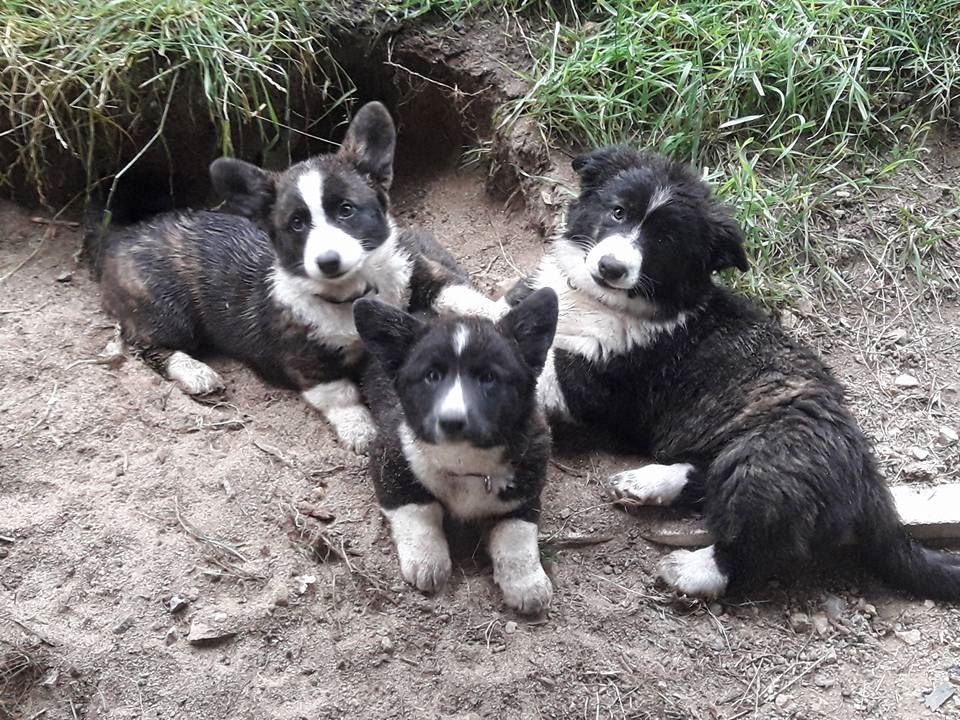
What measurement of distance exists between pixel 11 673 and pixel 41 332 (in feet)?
5.98

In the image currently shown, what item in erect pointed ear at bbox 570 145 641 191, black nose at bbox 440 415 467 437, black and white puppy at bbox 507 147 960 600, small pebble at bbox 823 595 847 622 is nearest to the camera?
black nose at bbox 440 415 467 437

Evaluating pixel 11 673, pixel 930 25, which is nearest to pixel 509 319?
pixel 11 673

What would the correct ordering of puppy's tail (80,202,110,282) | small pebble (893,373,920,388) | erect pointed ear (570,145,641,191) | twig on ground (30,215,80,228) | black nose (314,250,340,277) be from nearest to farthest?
black nose (314,250,340,277) → erect pointed ear (570,145,641,191) → small pebble (893,373,920,388) → puppy's tail (80,202,110,282) → twig on ground (30,215,80,228)

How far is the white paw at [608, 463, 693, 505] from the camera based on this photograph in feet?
12.8

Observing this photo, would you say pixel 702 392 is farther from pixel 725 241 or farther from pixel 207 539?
pixel 207 539

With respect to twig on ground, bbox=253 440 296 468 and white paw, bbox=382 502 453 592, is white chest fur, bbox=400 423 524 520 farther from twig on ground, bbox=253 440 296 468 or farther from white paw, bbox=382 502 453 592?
twig on ground, bbox=253 440 296 468

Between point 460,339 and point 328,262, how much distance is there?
833 millimetres

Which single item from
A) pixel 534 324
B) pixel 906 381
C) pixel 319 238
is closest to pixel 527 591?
pixel 534 324

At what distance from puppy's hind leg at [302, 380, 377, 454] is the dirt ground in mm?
80

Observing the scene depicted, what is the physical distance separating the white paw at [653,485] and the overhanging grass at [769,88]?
1599mm

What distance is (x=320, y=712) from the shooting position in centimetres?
322

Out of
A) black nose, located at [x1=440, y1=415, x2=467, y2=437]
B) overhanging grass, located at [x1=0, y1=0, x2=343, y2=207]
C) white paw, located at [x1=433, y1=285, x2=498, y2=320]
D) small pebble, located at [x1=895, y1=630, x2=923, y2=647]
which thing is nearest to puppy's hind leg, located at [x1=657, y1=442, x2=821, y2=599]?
small pebble, located at [x1=895, y1=630, x2=923, y2=647]

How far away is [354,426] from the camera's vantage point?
163 inches

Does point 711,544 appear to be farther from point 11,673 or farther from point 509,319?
point 11,673
